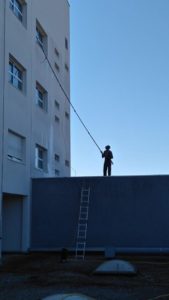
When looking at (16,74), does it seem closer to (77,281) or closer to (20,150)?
(20,150)

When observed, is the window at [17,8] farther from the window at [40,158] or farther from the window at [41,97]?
the window at [40,158]

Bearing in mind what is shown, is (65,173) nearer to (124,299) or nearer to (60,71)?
(60,71)

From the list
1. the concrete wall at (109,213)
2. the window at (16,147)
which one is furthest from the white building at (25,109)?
the concrete wall at (109,213)

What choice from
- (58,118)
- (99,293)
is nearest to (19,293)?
(99,293)

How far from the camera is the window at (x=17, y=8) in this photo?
20.9 m

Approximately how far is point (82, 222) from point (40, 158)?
16.4ft

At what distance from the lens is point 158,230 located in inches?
783

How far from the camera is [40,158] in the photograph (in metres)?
24.4

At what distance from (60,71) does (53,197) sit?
10.0 metres

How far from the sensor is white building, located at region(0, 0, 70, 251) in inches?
758

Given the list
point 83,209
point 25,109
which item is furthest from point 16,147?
point 83,209

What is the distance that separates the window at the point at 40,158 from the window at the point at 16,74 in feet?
10.8

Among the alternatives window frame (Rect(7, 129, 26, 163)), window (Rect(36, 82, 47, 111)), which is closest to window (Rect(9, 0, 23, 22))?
window (Rect(36, 82, 47, 111))

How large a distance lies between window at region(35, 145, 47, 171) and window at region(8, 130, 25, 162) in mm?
2151
